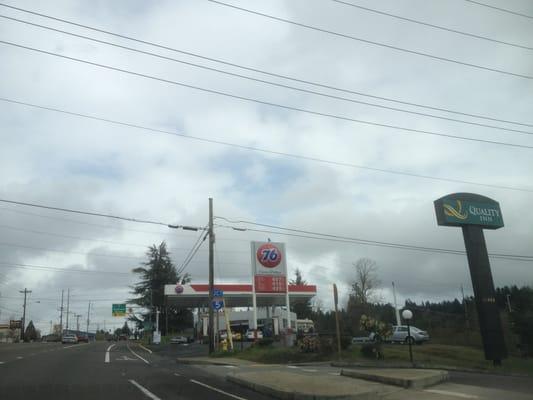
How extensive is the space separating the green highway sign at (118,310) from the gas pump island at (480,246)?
68.9 meters

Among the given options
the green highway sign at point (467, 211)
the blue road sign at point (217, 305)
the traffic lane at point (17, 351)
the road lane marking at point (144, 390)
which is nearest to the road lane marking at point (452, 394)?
the road lane marking at point (144, 390)

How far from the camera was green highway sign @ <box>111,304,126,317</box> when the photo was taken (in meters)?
81.9

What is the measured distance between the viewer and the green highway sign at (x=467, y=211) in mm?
25906

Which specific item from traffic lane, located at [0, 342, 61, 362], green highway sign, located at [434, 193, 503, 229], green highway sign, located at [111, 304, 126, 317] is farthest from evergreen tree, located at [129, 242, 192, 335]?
green highway sign, located at [434, 193, 503, 229]

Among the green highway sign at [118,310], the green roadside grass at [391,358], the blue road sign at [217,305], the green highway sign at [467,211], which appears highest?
the green highway sign at [467,211]

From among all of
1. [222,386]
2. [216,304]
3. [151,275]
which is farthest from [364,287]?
[222,386]

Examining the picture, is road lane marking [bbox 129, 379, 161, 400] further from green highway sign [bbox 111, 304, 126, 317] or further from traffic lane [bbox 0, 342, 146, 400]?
green highway sign [bbox 111, 304, 126, 317]

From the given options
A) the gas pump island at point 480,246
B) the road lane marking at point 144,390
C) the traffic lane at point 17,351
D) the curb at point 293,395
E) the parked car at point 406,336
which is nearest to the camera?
the curb at point 293,395

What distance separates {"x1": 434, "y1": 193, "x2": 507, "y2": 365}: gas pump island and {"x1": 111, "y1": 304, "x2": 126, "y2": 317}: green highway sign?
68857 mm

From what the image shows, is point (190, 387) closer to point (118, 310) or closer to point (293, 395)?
point (293, 395)

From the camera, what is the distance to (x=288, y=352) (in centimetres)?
2570

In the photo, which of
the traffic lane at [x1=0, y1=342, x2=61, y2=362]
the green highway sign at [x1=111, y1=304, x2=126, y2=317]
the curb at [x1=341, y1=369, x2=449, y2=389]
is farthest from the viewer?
the green highway sign at [x1=111, y1=304, x2=126, y2=317]

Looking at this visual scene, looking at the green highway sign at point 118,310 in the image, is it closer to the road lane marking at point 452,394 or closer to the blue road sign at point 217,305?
the blue road sign at point 217,305

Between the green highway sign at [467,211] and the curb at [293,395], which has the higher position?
the green highway sign at [467,211]
